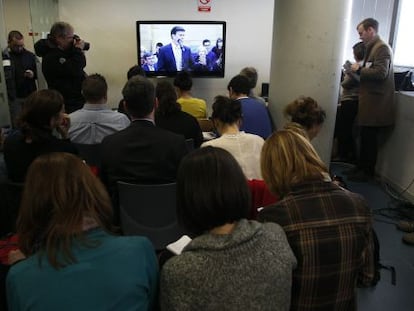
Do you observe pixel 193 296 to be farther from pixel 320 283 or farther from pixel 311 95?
pixel 311 95

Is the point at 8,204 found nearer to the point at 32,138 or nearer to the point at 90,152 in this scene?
the point at 32,138

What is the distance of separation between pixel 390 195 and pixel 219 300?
3.41m

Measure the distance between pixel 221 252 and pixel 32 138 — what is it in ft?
4.70

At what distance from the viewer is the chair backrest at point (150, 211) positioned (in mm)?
1908

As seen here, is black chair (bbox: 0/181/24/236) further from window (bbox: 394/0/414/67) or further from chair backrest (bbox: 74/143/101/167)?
window (bbox: 394/0/414/67)

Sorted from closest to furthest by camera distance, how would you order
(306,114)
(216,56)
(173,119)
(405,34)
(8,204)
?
(8,204) → (306,114) → (173,119) → (405,34) → (216,56)

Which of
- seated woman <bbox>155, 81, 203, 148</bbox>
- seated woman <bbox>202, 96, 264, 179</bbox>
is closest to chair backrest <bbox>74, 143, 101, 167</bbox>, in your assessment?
seated woman <bbox>155, 81, 203, 148</bbox>

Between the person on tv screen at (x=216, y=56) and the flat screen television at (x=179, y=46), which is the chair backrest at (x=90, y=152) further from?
the person on tv screen at (x=216, y=56)

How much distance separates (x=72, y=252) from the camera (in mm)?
967

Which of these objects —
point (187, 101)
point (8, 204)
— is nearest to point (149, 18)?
point (187, 101)

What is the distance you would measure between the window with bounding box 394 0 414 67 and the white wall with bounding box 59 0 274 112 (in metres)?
1.93

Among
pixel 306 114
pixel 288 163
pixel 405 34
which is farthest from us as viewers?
pixel 405 34

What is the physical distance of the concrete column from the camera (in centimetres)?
305

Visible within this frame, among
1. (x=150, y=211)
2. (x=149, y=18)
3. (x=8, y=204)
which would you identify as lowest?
(x=150, y=211)
